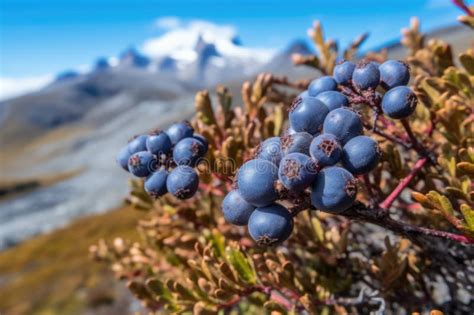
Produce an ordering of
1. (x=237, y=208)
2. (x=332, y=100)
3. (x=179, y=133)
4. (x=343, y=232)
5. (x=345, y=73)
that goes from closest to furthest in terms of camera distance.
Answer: (x=237, y=208) → (x=332, y=100) → (x=345, y=73) → (x=179, y=133) → (x=343, y=232)

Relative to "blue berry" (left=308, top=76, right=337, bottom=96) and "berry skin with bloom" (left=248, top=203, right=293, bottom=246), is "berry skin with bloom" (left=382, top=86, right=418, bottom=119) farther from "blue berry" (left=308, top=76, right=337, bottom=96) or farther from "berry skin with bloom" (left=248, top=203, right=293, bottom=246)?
"berry skin with bloom" (left=248, top=203, right=293, bottom=246)

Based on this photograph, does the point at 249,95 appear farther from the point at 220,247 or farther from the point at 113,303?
the point at 113,303

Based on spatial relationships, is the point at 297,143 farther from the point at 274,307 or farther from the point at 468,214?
the point at 274,307

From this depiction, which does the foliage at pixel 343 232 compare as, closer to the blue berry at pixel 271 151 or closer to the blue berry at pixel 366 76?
the blue berry at pixel 366 76

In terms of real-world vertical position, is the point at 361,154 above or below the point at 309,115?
below

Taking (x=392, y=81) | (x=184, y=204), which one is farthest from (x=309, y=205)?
(x=184, y=204)

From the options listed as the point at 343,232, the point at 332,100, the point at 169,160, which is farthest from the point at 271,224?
the point at 343,232
